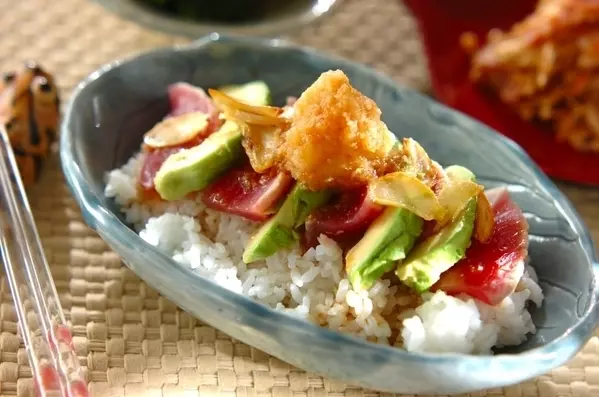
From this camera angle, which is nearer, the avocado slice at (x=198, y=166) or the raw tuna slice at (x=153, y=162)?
the avocado slice at (x=198, y=166)

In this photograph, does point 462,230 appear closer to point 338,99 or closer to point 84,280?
point 338,99

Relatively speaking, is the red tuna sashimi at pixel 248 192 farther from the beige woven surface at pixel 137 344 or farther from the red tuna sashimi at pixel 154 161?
the beige woven surface at pixel 137 344

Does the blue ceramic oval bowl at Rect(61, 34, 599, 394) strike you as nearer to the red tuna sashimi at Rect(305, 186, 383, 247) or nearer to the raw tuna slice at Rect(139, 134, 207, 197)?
the raw tuna slice at Rect(139, 134, 207, 197)

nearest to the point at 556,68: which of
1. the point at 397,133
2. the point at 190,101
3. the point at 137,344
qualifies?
the point at 397,133

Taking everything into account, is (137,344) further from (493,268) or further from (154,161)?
(493,268)

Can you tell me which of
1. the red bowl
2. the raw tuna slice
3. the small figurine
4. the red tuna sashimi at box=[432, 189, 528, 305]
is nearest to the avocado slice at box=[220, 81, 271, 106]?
the raw tuna slice

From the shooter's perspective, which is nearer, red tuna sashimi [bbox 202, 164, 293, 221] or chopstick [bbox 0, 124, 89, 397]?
chopstick [bbox 0, 124, 89, 397]

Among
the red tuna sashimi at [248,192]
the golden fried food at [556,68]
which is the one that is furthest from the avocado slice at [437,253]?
the golden fried food at [556,68]
